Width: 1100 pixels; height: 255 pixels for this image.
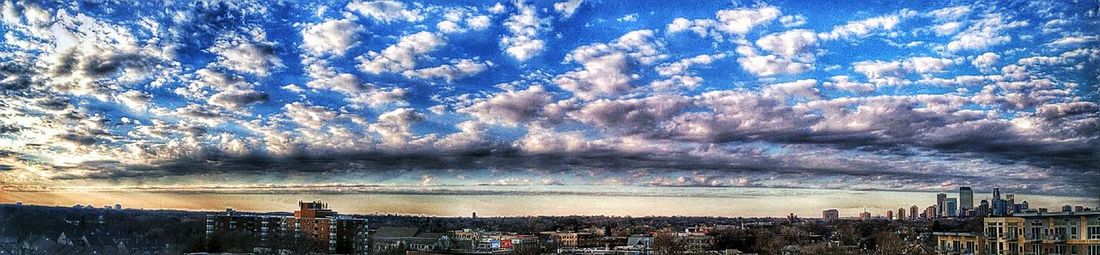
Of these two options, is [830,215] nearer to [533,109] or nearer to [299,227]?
[533,109]

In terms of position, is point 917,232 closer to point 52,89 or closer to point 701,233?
point 701,233

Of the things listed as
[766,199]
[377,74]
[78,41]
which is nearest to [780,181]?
[766,199]

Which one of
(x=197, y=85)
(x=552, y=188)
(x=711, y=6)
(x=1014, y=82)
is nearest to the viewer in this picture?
(x=1014, y=82)

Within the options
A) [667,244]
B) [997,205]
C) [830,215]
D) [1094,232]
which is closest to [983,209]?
[997,205]

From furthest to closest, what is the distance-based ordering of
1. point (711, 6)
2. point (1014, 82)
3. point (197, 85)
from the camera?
1. point (197, 85)
2. point (711, 6)
3. point (1014, 82)

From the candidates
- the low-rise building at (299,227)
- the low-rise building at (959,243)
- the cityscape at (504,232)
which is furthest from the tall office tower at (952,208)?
the low-rise building at (299,227)

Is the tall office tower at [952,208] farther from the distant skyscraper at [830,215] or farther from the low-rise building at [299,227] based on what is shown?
the low-rise building at [299,227]
